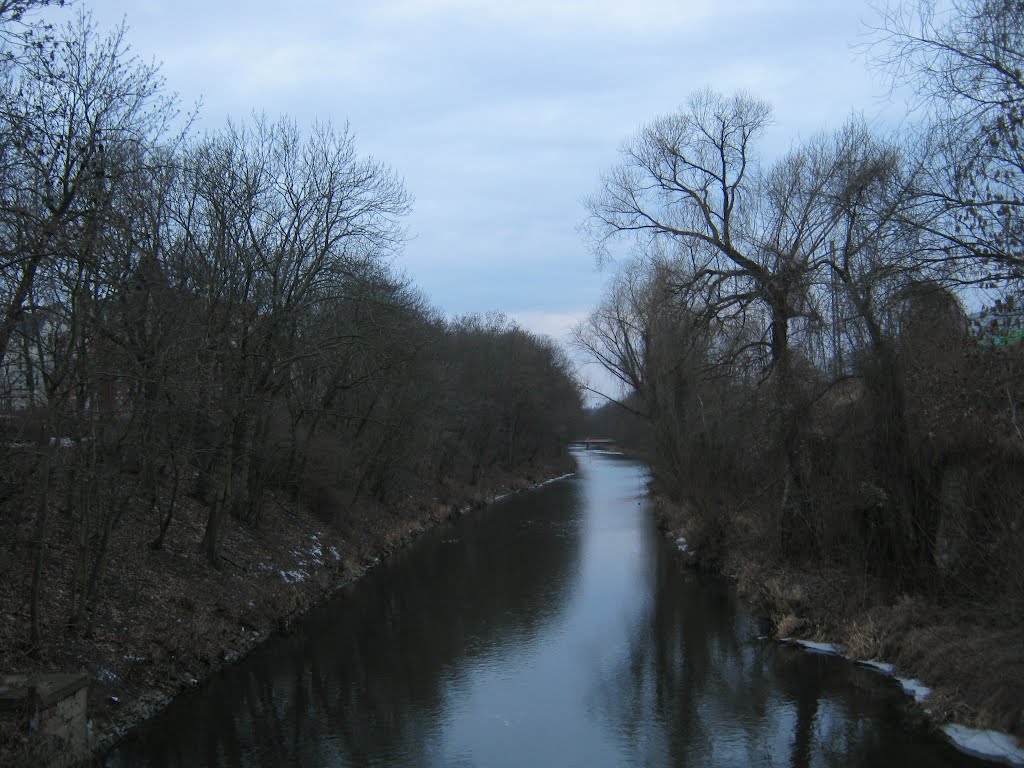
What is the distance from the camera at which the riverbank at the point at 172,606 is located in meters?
10.4

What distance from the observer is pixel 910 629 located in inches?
492

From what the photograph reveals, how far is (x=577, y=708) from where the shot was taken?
11.8 metres

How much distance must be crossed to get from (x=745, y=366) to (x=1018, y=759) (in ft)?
31.3

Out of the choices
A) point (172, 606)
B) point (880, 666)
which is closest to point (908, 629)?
point (880, 666)

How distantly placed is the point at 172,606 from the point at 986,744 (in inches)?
475

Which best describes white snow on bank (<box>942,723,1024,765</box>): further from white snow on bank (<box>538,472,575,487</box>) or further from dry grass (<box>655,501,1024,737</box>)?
white snow on bank (<box>538,472,575,487</box>)

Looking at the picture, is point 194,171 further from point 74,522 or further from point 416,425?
point 416,425

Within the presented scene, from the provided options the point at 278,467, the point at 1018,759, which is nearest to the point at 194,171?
the point at 278,467

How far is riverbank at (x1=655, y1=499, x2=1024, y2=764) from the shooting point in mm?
9711

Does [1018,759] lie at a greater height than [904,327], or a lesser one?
lesser

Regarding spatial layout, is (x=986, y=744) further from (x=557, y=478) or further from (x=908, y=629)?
(x=557, y=478)

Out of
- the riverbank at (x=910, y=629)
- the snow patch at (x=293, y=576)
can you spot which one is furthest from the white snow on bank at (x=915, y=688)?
→ the snow patch at (x=293, y=576)

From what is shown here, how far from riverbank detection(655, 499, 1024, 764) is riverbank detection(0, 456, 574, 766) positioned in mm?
9733

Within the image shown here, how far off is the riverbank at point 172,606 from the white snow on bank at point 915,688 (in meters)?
10.2
